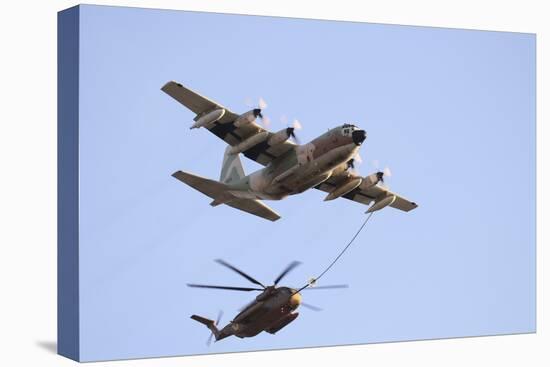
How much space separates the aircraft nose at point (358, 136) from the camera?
27578mm

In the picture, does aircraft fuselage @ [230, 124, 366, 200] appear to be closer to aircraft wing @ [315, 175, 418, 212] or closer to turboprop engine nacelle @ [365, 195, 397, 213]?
aircraft wing @ [315, 175, 418, 212]

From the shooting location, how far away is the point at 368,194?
96.4 feet

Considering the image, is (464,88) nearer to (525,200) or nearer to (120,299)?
(525,200)

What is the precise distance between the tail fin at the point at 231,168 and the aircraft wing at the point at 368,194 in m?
1.73

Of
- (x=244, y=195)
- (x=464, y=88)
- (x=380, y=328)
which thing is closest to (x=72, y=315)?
(x=244, y=195)

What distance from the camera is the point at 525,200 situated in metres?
31.3

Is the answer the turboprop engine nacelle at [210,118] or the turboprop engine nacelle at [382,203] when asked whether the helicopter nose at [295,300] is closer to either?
the turboprop engine nacelle at [382,203]

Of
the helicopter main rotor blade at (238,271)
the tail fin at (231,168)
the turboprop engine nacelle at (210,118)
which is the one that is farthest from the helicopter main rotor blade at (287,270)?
the turboprop engine nacelle at (210,118)

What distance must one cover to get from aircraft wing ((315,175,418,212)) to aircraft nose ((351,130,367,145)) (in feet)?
4.79

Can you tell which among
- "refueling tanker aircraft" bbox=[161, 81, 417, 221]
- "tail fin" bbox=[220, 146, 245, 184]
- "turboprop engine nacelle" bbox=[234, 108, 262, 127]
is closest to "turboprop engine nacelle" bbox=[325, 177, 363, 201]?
"refueling tanker aircraft" bbox=[161, 81, 417, 221]

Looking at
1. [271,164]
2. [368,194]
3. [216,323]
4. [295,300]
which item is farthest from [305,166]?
[216,323]

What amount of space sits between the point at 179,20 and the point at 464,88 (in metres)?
7.30

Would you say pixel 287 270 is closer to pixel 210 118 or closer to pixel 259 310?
pixel 259 310

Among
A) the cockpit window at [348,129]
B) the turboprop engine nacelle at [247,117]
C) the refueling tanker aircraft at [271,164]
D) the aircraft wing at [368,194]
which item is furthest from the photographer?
the aircraft wing at [368,194]
